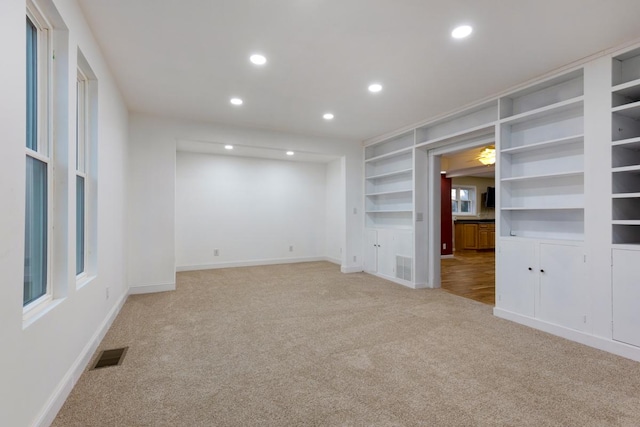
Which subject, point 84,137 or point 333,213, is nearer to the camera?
point 84,137

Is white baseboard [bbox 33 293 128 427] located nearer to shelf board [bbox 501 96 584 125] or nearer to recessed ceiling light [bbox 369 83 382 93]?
recessed ceiling light [bbox 369 83 382 93]

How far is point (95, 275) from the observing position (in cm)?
270

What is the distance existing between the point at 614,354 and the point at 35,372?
4054mm

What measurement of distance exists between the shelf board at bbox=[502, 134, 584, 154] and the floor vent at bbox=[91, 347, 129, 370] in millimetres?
4304

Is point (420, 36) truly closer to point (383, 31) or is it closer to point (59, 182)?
point (383, 31)

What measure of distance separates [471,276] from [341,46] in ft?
16.1

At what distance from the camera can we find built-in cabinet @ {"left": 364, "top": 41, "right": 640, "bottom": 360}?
2596 mm

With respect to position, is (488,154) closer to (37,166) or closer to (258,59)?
(258,59)

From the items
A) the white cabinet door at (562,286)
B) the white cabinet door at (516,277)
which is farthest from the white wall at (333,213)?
the white cabinet door at (562,286)

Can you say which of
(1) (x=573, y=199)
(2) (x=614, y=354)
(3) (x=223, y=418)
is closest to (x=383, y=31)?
(1) (x=573, y=199)

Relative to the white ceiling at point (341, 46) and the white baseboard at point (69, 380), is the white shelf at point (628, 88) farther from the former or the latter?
the white baseboard at point (69, 380)

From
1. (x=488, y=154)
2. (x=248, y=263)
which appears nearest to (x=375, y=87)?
(x=488, y=154)

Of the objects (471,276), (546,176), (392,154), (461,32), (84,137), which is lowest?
(471,276)

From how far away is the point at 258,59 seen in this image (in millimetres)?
2861
